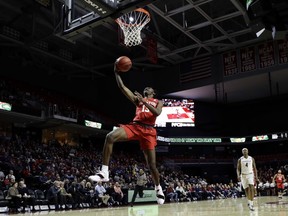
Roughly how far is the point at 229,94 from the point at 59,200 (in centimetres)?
2029

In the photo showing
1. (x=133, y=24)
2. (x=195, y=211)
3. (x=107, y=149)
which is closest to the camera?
(x=107, y=149)

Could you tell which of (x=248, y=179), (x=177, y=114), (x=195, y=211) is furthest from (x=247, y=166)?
(x=177, y=114)

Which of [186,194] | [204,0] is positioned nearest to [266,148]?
[186,194]

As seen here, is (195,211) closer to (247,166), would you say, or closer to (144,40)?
(247,166)

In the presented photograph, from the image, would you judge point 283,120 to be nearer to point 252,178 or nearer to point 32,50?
point 32,50

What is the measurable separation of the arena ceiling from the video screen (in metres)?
1.33

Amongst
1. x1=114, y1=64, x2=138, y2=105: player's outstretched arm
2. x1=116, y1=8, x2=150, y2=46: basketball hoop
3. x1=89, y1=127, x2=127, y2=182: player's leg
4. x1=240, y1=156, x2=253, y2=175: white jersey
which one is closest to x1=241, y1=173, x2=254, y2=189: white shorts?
x1=240, y1=156, x2=253, y2=175: white jersey

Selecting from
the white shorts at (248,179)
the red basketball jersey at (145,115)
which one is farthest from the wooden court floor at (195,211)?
the red basketball jersey at (145,115)

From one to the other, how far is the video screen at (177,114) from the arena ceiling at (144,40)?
1.33 m

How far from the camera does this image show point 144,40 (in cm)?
2242

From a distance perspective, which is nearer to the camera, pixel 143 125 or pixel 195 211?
pixel 143 125

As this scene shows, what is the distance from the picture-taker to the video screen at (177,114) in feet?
98.9

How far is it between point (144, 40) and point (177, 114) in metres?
9.88

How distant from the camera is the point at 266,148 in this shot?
33094 millimetres
